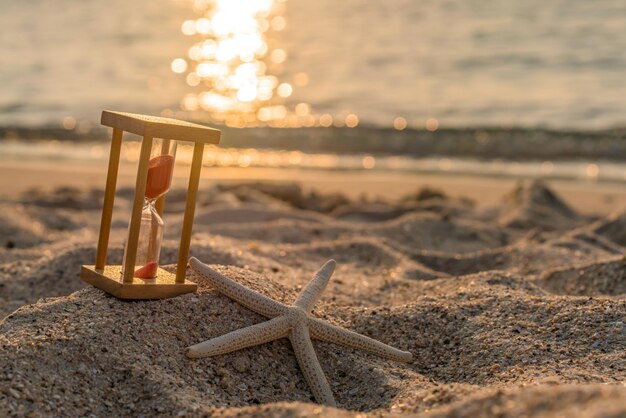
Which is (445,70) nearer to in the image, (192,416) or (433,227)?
(433,227)

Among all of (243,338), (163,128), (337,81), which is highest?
(163,128)

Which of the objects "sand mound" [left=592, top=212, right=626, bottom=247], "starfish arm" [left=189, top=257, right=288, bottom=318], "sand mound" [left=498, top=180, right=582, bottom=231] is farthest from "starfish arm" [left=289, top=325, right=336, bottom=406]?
"sand mound" [left=498, top=180, right=582, bottom=231]

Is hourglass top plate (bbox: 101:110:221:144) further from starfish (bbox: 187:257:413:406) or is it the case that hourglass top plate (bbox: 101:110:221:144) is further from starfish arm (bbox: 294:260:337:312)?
starfish arm (bbox: 294:260:337:312)

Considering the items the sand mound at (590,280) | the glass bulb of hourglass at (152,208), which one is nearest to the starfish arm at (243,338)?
the glass bulb of hourglass at (152,208)

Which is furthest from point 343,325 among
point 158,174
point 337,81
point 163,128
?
point 337,81

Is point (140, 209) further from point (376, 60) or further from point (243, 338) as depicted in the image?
point (376, 60)

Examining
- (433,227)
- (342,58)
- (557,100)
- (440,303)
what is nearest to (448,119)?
(557,100)

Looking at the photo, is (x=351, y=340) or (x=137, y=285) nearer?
(x=137, y=285)
